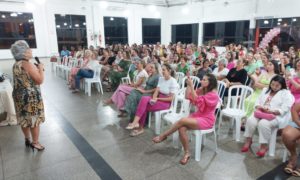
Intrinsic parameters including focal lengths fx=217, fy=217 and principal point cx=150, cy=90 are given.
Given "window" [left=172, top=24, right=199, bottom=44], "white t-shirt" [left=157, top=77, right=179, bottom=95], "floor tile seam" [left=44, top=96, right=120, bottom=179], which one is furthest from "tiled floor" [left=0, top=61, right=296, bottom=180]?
"window" [left=172, top=24, right=199, bottom=44]

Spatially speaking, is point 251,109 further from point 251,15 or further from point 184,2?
point 184,2

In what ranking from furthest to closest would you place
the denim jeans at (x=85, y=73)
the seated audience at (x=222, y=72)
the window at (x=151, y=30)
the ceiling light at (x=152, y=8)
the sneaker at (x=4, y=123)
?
1. the window at (x=151, y=30)
2. the ceiling light at (x=152, y=8)
3. the denim jeans at (x=85, y=73)
4. the seated audience at (x=222, y=72)
5. the sneaker at (x=4, y=123)

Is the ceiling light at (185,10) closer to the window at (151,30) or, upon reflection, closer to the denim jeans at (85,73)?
the window at (151,30)

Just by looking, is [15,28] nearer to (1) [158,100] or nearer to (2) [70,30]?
(2) [70,30]

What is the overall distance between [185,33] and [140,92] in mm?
12153

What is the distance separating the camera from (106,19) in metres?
13.7

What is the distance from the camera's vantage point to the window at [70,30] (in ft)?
41.3

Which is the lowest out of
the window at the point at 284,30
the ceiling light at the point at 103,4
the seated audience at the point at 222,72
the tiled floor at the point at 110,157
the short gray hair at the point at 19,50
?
the tiled floor at the point at 110,157

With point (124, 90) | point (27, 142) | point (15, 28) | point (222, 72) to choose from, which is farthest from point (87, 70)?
point (15, 28)

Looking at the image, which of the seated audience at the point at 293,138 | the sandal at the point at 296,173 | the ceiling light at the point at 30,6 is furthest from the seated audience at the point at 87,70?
the ceiling light at the point at 30,6

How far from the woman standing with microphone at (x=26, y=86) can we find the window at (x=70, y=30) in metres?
11.3

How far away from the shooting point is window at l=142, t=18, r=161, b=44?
1545cm

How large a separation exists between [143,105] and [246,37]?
974cm

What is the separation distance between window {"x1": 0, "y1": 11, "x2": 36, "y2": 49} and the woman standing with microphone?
1135 centimetres
